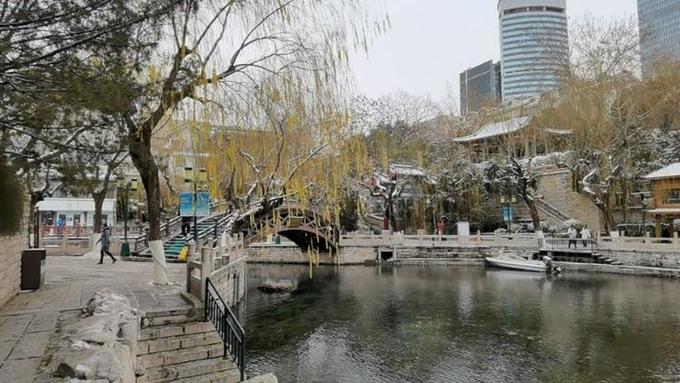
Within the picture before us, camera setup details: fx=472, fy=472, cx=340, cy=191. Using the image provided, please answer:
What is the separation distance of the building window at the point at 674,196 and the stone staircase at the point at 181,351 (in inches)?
884

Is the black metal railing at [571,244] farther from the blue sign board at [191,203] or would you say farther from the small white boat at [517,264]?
the blue sign board at [191,203]

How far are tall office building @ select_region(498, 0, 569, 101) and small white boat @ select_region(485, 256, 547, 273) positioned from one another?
10045mm

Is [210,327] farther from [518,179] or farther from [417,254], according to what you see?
[518,179]

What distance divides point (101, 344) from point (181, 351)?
1972mm

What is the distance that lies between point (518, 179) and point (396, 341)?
18.5 m

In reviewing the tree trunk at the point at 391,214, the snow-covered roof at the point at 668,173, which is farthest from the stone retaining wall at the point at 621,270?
the tree trunk at the point at 391,214

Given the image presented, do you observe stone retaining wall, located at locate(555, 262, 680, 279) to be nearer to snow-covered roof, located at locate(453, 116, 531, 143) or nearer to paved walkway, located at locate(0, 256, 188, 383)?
snow-covered roof, located at locate(453, 116, 531, 143)

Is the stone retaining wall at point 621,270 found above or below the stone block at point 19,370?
below

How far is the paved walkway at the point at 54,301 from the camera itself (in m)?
4.55

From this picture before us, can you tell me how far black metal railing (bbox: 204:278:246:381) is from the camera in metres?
6.27

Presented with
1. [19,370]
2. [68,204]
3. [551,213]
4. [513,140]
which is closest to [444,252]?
[513,140]

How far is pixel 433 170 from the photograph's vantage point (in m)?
29.9

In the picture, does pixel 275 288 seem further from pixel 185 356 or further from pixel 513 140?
pixel 513 140

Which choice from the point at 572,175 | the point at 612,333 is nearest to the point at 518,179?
the point at 572,175
